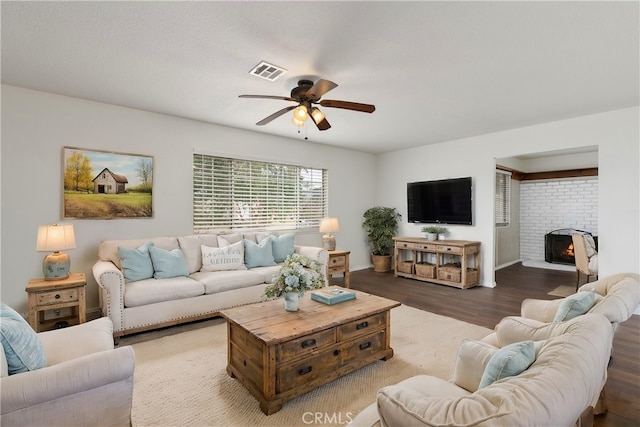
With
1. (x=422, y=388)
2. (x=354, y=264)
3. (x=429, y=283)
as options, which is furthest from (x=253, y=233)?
(x=422, y=388)

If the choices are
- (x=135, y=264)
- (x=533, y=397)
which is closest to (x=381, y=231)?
(x=135, y=264)

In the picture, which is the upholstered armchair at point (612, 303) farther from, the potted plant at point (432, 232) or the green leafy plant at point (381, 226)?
the green leafy plant at point (381, 226)

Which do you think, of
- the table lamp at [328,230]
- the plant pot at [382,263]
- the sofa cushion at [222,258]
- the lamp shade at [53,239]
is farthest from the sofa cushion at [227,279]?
the plant pot at [382,263]

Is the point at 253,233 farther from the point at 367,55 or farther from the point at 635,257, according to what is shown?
the point at 635,257

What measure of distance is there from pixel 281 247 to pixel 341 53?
2.78 metres

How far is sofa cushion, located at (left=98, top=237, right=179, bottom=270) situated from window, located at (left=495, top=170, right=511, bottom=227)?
6587mm

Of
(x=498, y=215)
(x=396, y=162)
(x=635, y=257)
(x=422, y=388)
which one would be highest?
(x=396, y=162)

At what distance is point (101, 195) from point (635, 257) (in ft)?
21.3

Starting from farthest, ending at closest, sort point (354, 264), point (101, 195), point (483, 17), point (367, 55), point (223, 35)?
1. point (354, 264)
2. point (101, 195)
3. point (367, 55)
4. point (223, 35)
5. point (483, 17)

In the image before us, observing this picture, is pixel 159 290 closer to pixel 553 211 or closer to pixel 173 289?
pixel 173 289

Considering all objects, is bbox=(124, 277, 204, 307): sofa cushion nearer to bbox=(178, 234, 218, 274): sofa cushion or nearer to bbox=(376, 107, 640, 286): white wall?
bbox=(178, 234, 218, 274): sofa cushion

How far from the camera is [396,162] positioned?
661cm

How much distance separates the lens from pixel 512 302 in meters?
4.25

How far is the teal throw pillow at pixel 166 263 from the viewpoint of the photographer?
3488 mm
